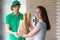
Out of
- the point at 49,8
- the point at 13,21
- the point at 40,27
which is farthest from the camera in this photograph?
the point at 49,8

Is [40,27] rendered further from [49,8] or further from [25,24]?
[49,8]

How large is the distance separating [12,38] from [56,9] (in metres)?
1.25

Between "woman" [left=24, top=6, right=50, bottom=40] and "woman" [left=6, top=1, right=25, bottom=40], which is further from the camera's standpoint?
"woman" [left=6, top=1, right=25, bottom=40]

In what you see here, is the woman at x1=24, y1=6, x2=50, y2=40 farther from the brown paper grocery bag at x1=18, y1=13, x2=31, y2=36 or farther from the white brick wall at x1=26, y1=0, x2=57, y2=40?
the white brick wall at x1=26, y1=0, x2=57, y2=40

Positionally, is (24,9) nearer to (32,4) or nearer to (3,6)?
(32,4)

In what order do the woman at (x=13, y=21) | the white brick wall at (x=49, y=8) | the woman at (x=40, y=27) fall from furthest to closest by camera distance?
the white brick wall at (x=49, y=8) < the woman at (x=13, y=21) < the woman at (x=40, y=27)

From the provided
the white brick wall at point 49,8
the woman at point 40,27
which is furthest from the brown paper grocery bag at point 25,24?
the white brick wall at point 49,8

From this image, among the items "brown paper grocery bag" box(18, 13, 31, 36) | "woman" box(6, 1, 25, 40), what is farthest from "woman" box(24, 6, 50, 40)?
"woman" box(6, 1, 25, 40)

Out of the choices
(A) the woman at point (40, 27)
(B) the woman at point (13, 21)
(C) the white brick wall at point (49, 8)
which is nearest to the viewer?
(A) the woman at point (40, 27)

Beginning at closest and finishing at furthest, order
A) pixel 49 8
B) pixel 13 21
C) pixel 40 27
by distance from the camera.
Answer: pixel 40 27
pixel 13 21
pixel 49 8

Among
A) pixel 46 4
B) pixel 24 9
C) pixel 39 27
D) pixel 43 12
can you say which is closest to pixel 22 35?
pixel 39 27

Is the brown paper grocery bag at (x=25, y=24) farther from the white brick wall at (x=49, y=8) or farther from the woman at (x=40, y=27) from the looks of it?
the white brick wall at (x=49, y=8)

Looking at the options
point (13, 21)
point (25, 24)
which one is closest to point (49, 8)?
point (13, 21)

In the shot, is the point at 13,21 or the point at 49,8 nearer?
the point at 13,21
